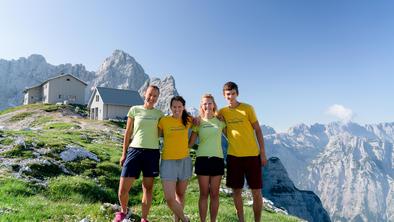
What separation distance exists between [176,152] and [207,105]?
1.90m

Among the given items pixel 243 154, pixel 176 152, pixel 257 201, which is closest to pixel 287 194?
pixel 257 201

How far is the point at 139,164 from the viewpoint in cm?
997

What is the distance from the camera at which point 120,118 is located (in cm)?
9262

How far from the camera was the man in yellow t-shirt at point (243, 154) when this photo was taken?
10664mm

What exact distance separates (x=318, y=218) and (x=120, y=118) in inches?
5880

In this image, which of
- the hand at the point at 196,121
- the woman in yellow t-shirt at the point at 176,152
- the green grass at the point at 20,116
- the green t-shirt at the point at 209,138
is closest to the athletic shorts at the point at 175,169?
the woman in yellow t-shirt at the point at 176,152

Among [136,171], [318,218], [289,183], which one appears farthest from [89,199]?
[318,218]

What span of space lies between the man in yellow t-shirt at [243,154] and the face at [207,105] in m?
0.54

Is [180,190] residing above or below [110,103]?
below

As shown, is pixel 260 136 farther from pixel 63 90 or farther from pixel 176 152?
pixel 63 90

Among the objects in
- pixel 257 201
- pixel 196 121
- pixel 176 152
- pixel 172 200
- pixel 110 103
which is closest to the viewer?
pixel 172 200

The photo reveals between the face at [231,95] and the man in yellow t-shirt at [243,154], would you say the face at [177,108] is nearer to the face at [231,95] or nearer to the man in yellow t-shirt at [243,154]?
the man in yellow t-shirt at [243,154]

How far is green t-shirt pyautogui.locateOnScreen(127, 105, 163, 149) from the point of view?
10094 millimetres

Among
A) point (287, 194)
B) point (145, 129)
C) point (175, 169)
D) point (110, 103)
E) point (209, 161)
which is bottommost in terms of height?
point (287, 194)
